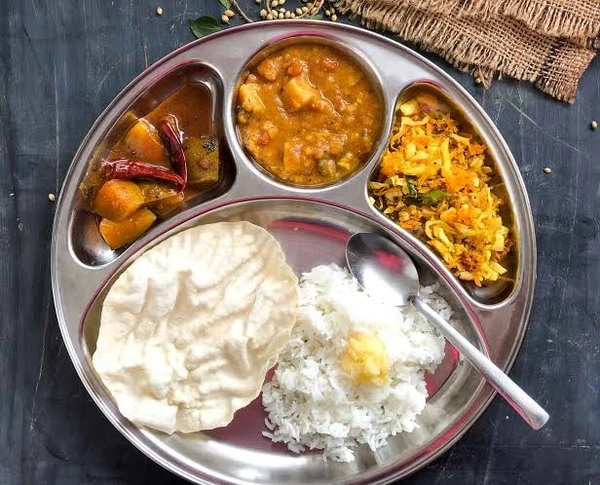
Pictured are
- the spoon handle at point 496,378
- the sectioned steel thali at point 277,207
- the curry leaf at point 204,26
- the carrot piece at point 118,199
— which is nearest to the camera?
A: the spoon handle at point 496,378

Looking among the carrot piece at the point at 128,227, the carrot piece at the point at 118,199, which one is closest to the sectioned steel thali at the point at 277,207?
the carrot piece at the point at 128,227

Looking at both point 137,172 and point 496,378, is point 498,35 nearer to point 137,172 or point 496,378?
point 496,378

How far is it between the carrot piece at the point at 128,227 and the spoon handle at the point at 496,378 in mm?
1333

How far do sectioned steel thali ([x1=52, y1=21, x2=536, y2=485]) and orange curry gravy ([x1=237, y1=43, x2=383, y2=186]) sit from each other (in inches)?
2.3

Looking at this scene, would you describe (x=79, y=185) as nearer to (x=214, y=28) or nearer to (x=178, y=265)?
(x=178, y=265)

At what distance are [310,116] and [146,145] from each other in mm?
764

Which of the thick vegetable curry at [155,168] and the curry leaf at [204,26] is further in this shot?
the curry leaf at [204,26]

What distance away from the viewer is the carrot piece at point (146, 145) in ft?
9.39

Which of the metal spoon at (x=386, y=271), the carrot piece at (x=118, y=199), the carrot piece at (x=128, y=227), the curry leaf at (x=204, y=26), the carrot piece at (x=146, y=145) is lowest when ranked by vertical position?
the metal spoon at (x=386, y=271)

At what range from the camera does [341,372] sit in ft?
9.39

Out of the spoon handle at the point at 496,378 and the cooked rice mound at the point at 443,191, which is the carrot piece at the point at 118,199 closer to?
the cooked rice mound at the point at 443,191

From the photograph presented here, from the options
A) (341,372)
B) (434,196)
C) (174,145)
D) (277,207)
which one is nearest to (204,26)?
(174,145)

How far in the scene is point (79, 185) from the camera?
2846 millimetres

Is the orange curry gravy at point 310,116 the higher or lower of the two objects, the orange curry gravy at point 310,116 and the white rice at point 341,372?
the higher
